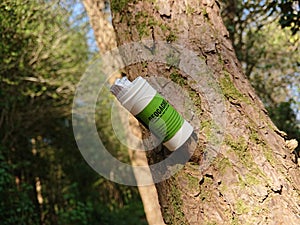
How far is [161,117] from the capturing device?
1580 millimetres

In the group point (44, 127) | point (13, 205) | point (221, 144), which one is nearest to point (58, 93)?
point (44, 127)

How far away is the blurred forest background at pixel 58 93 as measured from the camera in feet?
22.4

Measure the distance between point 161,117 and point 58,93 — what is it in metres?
7.86

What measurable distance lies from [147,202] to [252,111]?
3.81 metres

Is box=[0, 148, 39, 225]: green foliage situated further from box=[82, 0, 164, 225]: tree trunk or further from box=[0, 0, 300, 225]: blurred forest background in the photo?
box=[82, 0, 164, 225]: tree trunk

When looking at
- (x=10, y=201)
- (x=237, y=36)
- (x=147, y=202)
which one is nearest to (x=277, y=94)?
(x=237, y=36)

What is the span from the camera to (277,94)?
355 inches

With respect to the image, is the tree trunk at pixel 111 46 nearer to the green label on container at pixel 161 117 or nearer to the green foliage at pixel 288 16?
the green foliage at pixel 288 16

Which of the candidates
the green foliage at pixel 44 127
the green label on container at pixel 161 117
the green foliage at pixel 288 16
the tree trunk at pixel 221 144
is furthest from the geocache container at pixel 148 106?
the green foliage at pixel 44 127

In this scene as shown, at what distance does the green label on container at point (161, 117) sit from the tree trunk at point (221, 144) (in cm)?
16

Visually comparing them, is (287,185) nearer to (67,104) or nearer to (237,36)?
(237,36)

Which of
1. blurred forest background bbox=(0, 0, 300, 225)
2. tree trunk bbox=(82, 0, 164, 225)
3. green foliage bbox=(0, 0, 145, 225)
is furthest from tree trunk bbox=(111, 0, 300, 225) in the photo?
green foliage bbox=(0, 0, 145, 225)

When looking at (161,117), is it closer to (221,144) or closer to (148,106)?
(148,106)

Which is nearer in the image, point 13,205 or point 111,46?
point 111,46
